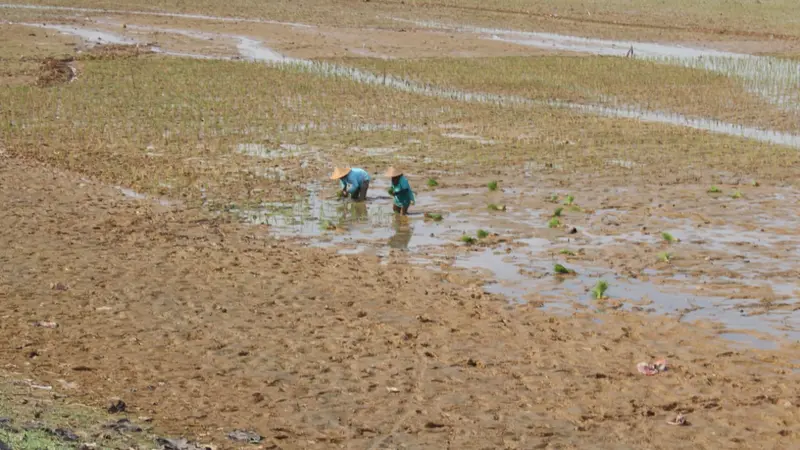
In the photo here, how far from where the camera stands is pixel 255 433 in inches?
291

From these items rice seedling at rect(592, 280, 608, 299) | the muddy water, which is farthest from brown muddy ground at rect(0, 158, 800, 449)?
the muddy water

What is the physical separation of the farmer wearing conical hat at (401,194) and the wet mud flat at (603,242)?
142 mm

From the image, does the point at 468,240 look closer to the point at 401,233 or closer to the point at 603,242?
the point at 401,233

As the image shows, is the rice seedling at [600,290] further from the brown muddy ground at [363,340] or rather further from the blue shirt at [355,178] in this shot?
the blue shirt at [355,178]

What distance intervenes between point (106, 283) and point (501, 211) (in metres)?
5.68

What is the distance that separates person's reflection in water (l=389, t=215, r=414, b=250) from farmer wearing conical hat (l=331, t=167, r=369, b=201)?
857mm

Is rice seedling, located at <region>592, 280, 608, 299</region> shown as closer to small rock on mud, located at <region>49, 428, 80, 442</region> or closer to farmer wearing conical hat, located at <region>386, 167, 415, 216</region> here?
farmer wearing conical hat, located at <region>386, 167, 415, 216</region>

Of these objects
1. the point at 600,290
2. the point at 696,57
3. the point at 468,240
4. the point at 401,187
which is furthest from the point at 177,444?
the point at 696,57

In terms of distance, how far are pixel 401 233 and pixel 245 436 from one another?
256 inches

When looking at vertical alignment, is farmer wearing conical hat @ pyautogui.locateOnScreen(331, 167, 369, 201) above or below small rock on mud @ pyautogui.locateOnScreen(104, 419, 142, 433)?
above

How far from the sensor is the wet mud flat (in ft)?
35.2

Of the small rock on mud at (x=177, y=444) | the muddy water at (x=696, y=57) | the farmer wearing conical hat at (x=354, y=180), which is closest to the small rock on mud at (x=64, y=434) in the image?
the small rock on mud at (x=177, y=444)

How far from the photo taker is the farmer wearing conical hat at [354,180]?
1484 centimetres

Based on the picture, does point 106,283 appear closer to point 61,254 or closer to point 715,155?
point 61,254
